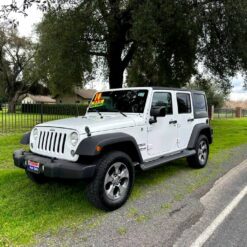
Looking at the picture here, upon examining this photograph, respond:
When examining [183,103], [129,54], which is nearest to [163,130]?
[183,103]

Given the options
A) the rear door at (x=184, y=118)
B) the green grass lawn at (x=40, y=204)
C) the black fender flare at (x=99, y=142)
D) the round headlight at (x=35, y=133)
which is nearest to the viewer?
the green grass lawn at (x=40, y=204)

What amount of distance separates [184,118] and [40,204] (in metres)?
3.71

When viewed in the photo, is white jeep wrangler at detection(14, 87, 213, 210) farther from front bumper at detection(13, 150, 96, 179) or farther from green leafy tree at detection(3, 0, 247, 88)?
green leafy tree at detection(3, 0, 247, 88)

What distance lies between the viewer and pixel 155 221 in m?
4.25

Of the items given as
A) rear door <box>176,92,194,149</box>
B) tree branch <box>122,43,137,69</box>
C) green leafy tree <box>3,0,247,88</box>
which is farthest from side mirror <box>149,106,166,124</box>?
tree branch <box>122,43,137,69</box>

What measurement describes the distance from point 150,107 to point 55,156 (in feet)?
6.75

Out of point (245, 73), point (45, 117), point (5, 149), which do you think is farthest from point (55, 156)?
point (245, 73)

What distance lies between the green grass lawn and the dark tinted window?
1.63 m

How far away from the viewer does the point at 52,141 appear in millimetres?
4809

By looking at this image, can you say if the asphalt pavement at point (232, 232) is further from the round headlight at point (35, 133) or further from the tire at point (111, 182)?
the round headlight at point (35, 133)

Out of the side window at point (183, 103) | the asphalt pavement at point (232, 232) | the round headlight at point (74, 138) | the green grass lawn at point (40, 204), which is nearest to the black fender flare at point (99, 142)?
the round headlight at point (74, 138)

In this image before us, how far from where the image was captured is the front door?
5688 mm

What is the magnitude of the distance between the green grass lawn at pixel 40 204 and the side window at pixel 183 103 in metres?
1.48

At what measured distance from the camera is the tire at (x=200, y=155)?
7.27 metres
